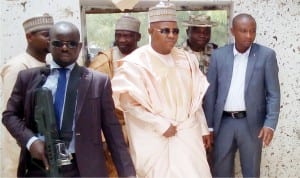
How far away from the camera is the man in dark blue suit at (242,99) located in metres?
4.11

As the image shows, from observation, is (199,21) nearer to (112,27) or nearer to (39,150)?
(112,27)

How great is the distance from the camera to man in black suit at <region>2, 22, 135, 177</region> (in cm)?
293

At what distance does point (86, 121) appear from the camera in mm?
3006

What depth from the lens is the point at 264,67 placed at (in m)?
4.12

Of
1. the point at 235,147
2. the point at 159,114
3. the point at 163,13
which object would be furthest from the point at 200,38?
the point at 159,114

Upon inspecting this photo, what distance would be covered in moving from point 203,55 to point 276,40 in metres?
0.67

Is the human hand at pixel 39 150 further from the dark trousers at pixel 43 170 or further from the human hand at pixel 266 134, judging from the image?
the human hand at pixel 266 134

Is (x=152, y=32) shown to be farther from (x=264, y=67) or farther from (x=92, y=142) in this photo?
(x=92, y=142)

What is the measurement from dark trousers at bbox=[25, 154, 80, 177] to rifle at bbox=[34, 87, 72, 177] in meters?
0.10

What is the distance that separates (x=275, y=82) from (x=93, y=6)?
1921 millimetres

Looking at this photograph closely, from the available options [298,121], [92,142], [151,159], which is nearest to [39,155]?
[92,142]

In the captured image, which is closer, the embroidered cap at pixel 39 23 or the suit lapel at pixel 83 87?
the suit lapel at pixel 83 87

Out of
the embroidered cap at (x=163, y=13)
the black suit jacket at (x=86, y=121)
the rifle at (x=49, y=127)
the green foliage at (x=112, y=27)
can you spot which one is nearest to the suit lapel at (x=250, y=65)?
the embroidered cap at (x=163, y=13)

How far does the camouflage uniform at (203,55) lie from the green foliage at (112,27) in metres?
0.33
